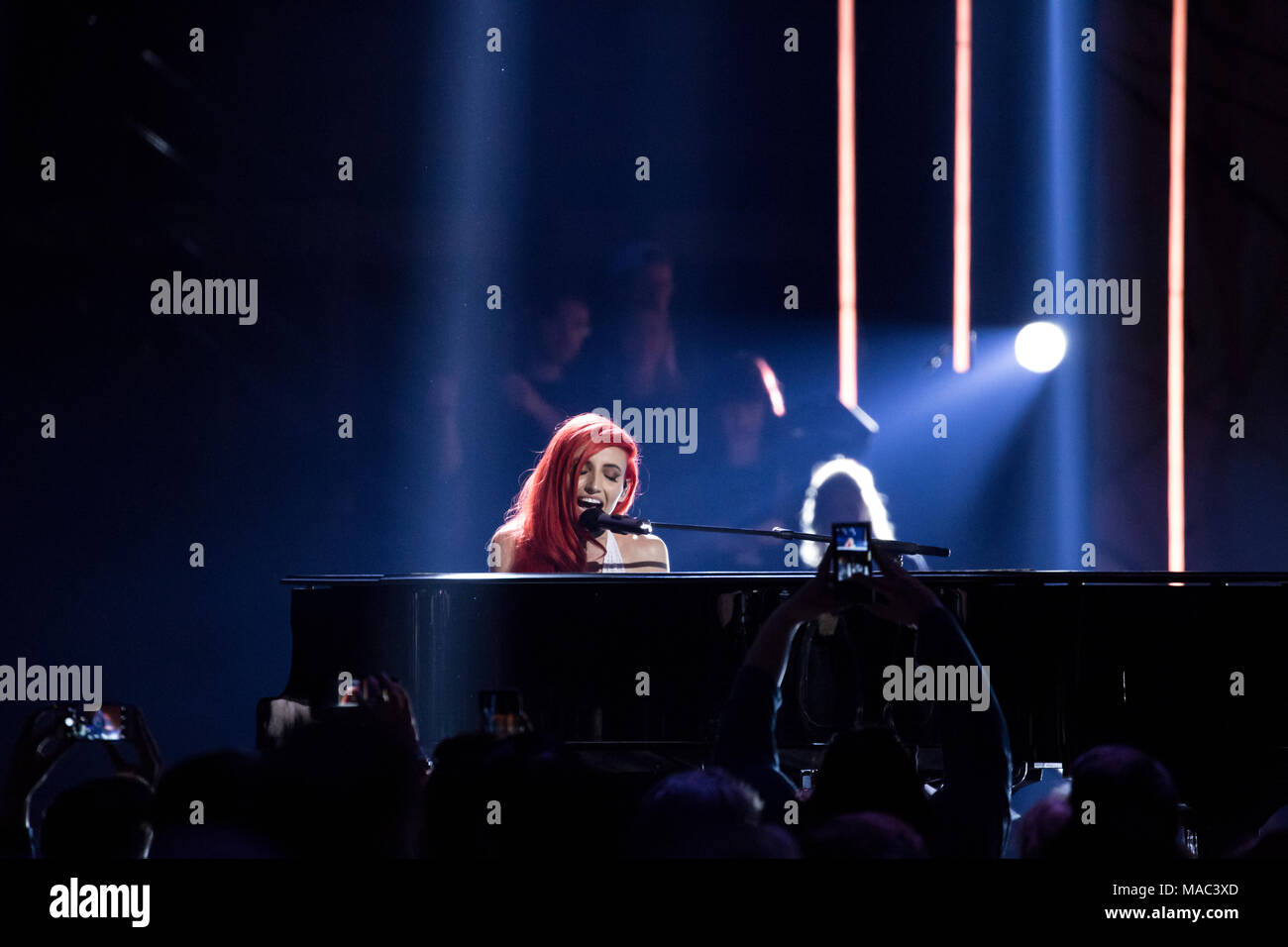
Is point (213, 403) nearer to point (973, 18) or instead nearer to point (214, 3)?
point (214, 3)

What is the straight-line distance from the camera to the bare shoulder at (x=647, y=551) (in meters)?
4.69

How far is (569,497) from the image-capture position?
14.0 ft

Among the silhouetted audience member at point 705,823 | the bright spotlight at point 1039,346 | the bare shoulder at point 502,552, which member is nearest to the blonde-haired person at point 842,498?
the bright spotlight at point 1039,346

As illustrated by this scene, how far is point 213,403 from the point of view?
5441 mm

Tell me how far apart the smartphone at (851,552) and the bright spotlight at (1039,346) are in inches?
148

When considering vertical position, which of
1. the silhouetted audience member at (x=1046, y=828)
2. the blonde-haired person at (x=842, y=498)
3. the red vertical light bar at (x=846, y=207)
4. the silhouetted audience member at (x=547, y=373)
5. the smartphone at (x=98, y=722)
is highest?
the red vertical light bar at (x=846, y=207)

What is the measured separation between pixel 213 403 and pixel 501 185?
165 centimetres

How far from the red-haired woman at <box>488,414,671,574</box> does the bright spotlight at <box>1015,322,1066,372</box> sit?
231 cm

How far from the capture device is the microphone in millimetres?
3251

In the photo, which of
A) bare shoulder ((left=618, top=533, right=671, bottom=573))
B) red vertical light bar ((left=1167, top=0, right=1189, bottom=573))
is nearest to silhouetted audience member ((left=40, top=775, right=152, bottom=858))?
bare shoulder ((left=618, top=533, right=671, bottom=573))

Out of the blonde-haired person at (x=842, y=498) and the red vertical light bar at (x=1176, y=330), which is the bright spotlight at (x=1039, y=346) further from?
the blonde-haired person at (x=842, y=498)

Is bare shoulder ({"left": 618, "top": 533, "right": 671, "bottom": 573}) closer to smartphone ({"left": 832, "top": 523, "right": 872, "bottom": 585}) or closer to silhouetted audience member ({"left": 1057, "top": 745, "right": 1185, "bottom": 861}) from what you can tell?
smartphone ({"left": 832, "top": 523, "right": 872, "bottom": 585})

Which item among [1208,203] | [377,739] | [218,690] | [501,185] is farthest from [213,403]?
[1208,203]
